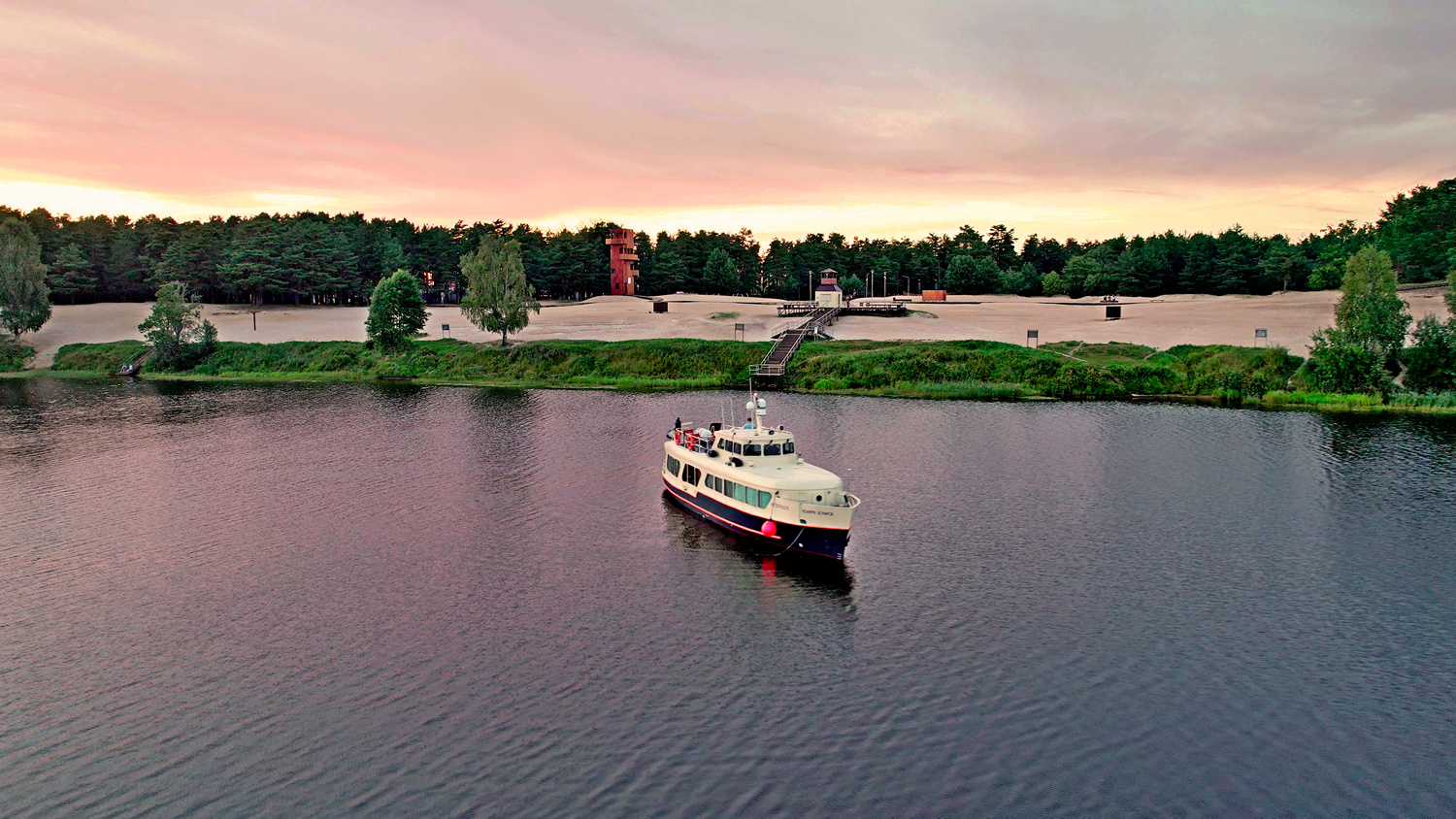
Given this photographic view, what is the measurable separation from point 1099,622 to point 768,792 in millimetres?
16974

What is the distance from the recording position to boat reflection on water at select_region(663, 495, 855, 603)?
38156mm

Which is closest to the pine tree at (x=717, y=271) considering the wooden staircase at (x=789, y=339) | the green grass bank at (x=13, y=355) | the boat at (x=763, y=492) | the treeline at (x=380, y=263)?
the treeline at (x=380, y=263)

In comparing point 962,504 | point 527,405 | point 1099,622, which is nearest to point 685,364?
point 527,405

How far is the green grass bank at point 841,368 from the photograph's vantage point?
90.5 metres

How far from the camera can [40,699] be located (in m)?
28.2

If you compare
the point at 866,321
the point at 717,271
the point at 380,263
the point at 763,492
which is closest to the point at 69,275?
the point at 380,263

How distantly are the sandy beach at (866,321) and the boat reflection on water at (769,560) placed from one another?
7479 cm

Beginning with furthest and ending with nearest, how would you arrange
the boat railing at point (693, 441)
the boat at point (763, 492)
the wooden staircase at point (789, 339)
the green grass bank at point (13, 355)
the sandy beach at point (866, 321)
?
1. the green grass bank at point (13, 355)
2. the sandy beach at point (866, 321)
3. the wooden staircase at point (789, 339)
4. the boat railing at point (693, 441)
5. the boat at point (763, 492)

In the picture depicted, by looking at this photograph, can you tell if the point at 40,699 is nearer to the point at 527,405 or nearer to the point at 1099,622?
the point at 1099,622

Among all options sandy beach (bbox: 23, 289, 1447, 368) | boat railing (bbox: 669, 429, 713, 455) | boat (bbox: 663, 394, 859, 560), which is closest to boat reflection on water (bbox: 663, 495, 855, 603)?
boat (bbox: 663, 394, 859, 560)

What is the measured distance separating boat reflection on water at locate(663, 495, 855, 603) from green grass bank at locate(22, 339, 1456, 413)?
50.5 meters

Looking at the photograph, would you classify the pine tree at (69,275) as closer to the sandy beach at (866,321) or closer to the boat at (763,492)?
the sandy beach at (866,321)

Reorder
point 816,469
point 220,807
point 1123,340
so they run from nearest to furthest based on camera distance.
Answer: point 220,807, point 816,469, point 1123,340

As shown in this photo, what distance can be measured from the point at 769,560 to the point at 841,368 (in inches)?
2435
